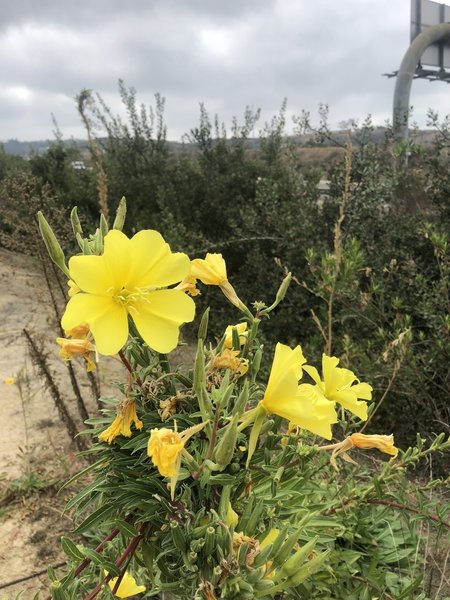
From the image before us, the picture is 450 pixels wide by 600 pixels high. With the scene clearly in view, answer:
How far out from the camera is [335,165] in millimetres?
4203

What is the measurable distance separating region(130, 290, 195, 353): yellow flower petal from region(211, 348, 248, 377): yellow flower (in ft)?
0.44

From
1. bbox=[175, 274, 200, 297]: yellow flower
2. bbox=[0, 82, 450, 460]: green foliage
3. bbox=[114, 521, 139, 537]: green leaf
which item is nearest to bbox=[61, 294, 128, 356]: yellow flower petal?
bbox=[175, 274, 200, 297]: yellow flower

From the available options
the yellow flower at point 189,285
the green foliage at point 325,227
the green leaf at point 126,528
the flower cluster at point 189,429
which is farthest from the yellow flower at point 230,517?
the green foliage at point 325,227

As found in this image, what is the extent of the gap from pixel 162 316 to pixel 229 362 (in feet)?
0.56

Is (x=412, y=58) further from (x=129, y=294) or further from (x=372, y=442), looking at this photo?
(x=129, y=294)

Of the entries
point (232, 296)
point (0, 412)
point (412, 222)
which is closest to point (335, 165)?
point (412, 222)

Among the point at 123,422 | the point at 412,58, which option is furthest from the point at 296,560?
the point at 412,58

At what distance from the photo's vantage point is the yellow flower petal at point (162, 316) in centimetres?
75

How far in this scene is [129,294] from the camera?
2.49 ft

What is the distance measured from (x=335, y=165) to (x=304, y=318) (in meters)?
1.36

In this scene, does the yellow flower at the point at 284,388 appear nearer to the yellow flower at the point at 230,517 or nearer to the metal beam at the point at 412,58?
the yellow flower at the point at 230,517

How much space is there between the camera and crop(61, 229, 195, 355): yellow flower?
72 centimetres

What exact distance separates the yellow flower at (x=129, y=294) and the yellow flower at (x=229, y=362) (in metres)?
0.14

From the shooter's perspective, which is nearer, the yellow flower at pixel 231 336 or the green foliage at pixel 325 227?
the yellow flower at pixel 231 336
